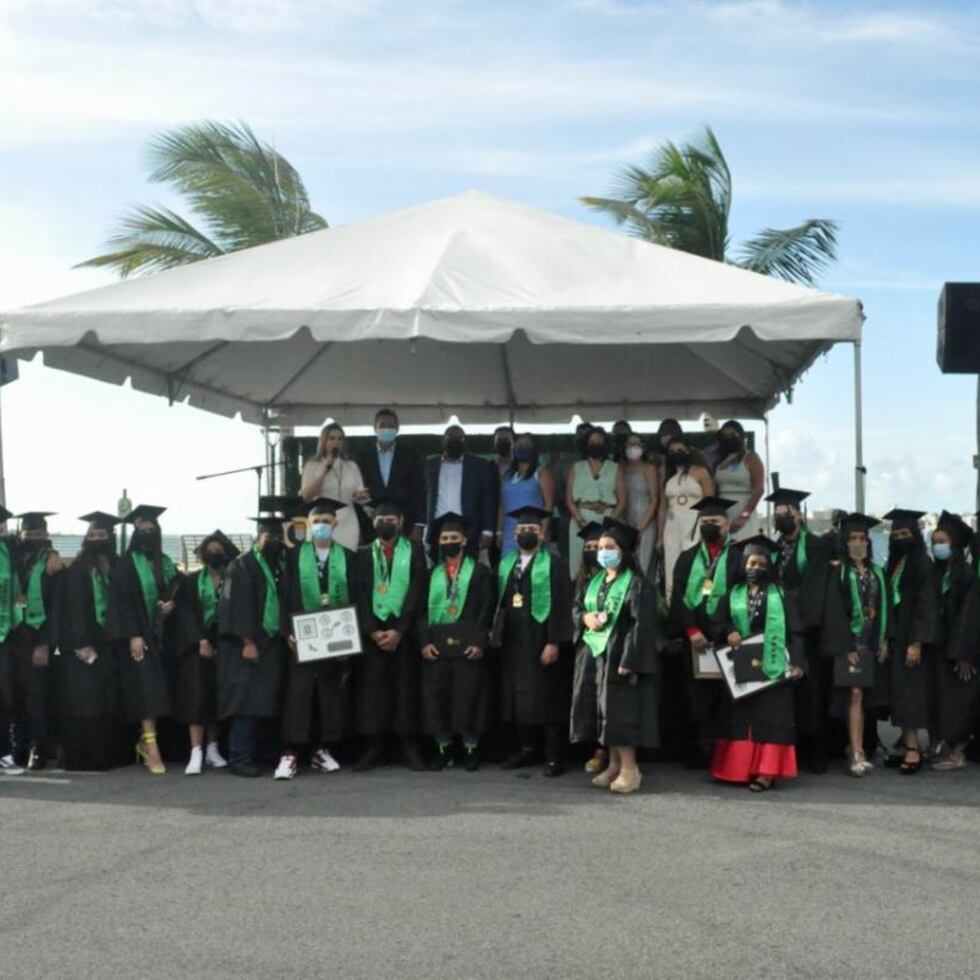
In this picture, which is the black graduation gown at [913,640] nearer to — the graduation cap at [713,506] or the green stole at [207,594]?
the graduation cap at [713,506]

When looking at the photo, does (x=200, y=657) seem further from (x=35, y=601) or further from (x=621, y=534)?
(x=621, y=534)

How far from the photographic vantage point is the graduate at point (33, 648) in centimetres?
1040

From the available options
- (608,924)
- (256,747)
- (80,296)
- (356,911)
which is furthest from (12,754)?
(608,924)

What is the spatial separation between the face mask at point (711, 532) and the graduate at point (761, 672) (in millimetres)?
287

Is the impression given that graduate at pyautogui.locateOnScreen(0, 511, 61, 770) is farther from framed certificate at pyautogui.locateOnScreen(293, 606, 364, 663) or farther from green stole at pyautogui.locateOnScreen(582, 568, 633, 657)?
green stole at pyautogui.locateOnScreen(582, 568, 633, 657)

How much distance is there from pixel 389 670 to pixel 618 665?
1.77 meters

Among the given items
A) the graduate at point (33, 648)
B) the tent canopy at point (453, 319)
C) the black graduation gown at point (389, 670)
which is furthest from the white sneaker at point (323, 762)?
the tent canopy at point (453, 319)

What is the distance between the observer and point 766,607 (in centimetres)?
955

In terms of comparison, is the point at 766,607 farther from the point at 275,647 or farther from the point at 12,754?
the point at 12,754

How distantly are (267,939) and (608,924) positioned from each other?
138 cm

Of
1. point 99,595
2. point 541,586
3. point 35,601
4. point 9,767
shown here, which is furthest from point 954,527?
point 9,767

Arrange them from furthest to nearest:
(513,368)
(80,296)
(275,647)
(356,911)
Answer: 1. (513,368)
2. (80,296)
3. (275,647)
4. (356,911)

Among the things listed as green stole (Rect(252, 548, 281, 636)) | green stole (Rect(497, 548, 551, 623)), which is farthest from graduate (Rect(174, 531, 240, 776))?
green stole (Rect(497, 548, 551, 623))

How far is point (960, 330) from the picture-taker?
33.5 ft
